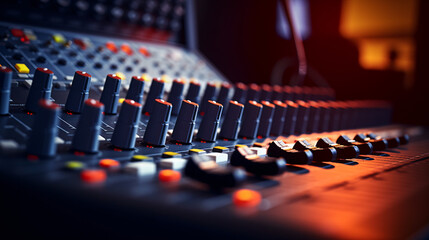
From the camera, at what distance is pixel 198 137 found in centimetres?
127

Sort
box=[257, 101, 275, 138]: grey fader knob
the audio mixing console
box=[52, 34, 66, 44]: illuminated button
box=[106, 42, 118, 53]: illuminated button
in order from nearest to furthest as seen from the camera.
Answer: the audio mixing console → box=[257, 101, 275, 138]: grey fader knob → box=[52, 34, 66, 44]: illuminated button → box=[106, 42, 118, 53]: illuminated button

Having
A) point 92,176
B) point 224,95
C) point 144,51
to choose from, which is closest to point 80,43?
point 144,51

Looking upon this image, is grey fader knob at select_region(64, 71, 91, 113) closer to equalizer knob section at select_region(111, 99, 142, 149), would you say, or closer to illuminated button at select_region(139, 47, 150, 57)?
equalizer knob section at select_region(111, 99, 142, 149)

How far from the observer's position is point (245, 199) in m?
0.65

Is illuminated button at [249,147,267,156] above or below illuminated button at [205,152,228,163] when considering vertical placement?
above

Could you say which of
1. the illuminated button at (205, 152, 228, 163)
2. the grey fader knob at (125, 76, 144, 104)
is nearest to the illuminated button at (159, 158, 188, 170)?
the illuminated button at (205, 152, 228, 163)

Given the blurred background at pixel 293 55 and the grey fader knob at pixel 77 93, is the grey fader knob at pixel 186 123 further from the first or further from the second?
the blurred background at pixel 293 55

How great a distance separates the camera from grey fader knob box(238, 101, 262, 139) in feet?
4.63

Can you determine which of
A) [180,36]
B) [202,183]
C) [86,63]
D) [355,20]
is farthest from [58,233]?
[355,20]

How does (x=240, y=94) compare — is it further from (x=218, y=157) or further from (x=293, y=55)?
(x=293, y=55)

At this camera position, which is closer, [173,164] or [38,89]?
[173,164]

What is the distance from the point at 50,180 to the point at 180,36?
6.28 ft

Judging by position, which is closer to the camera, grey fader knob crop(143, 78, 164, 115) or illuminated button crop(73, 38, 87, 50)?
grey fader knob crop(143, 78, 164, 115)

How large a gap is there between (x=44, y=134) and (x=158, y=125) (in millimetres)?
327
